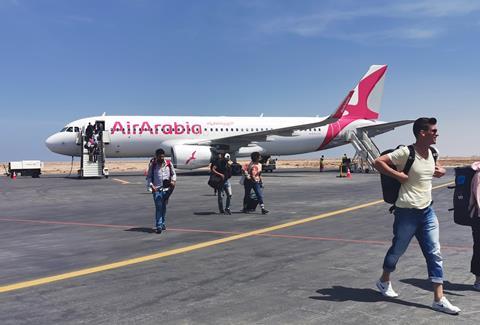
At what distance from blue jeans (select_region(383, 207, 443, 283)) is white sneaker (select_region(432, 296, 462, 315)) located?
0.95 feet

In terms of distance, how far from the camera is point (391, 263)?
5273 millimetres

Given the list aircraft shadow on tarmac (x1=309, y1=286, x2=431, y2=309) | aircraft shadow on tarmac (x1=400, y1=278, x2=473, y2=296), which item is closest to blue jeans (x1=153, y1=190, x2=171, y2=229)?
aircraft shadow on tarmac (x1=309, y1=286, x2=431, y2=309)

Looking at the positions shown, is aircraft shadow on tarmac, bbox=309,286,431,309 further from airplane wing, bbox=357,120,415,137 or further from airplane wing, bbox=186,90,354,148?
airplane wing, bbox=357,120,415,137

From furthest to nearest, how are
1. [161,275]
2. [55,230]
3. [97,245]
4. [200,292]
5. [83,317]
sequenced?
[55,230] < [97,245] < [161,275] < [200,292] < [83,317]

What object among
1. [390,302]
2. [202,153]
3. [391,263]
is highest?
[202,153]

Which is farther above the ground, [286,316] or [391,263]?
[391,263]

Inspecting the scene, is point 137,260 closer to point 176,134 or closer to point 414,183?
point 414,183

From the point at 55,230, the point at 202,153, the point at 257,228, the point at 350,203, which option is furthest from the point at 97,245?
the point at 202,153

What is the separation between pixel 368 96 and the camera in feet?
128

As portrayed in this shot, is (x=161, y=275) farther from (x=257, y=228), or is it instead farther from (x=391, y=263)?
(x=257, y=228)

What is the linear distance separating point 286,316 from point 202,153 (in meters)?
25.5

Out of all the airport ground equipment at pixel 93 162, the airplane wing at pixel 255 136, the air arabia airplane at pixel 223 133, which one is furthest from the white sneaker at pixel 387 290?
the airport ground equipment at pixel 93 162

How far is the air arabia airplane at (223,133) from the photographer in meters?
30.3

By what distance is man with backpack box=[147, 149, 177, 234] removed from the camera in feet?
32.5
